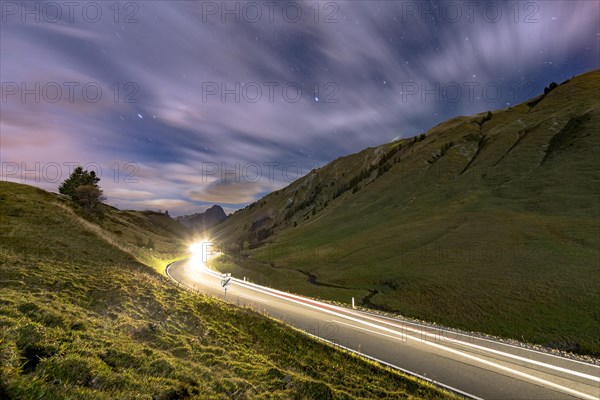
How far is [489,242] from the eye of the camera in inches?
1984

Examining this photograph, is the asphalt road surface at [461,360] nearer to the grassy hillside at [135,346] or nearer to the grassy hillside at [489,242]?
the grassy hillside at [135,346]

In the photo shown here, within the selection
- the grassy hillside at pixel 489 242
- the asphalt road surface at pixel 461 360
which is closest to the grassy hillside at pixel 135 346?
the asphalt road surface at pixel 461 360

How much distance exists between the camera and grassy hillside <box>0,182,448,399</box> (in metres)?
6.55

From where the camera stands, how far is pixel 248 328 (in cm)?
1816

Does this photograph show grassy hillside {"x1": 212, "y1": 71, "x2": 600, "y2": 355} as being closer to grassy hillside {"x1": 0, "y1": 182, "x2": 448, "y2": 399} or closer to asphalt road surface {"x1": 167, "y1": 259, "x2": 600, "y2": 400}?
asphalt road surface {"x1": 167, "y1": 259, "x2": 600, "y2": 400}

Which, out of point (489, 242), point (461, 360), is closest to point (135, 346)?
point (461, 360)

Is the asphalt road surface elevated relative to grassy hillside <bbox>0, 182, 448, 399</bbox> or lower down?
lower down

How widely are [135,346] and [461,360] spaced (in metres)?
17.3

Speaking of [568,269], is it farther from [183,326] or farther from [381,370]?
[183,326]

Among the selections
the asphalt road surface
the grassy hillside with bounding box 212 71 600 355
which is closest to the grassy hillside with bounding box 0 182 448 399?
the asphalt road surface

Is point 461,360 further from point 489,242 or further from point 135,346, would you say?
point 489,242

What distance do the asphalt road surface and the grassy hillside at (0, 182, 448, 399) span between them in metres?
2.63

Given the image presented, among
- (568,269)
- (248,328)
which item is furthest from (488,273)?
(248,328)

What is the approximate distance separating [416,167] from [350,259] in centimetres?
7491
